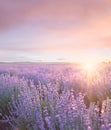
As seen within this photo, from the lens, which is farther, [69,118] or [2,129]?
[2,129]

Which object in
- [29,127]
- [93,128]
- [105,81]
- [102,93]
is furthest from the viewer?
[105,81]

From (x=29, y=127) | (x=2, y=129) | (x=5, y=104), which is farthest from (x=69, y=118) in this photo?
(x=5, y=104)

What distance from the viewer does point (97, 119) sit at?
285cm

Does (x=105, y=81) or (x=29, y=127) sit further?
(x=105, y=81)

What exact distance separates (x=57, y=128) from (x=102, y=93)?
238cm

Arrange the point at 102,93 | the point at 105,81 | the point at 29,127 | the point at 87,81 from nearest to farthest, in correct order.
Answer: the point at 29,127 → the point at 102,93 → the point at 105,81 → the point at 87,81

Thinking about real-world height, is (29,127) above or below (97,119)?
below

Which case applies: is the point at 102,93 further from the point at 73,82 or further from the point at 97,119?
the point at 97,119

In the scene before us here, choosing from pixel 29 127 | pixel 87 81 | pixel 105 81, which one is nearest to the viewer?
pixel 29 127

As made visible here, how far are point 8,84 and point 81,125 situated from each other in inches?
120

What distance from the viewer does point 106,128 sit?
7.75ft

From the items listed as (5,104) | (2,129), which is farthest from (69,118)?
(5,104)

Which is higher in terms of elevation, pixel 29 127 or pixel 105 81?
pixel 105 81

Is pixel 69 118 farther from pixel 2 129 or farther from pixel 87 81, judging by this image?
pixel 87 81
